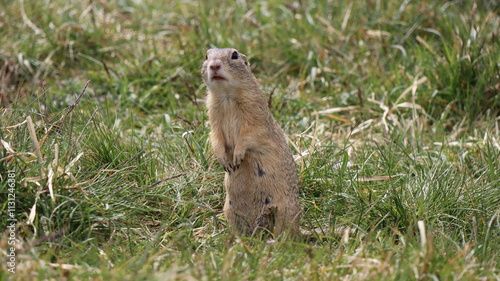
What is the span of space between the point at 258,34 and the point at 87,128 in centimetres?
303

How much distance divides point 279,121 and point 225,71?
5.67ft

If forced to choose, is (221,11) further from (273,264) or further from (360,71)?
(273,264)

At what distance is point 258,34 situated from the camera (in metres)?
7.44

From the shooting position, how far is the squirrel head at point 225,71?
4.36 metres

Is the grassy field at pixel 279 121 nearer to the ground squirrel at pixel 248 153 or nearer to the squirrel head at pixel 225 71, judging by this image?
the ground squirrel at pixel 248 153

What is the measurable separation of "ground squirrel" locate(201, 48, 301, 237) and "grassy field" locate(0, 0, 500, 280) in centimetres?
21

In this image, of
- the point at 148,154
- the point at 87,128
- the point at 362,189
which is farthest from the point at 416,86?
the point at 87,128

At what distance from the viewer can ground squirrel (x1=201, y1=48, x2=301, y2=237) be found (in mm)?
4359

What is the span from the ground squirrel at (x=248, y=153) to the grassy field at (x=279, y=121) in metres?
0.21

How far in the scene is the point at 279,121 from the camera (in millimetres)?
6059

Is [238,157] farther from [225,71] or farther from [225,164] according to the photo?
[225,71]

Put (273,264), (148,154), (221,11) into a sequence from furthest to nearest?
(221,11)
(148,154)
(273,264)

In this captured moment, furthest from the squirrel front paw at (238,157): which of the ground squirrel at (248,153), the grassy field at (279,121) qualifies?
the grassy field at (279,121)

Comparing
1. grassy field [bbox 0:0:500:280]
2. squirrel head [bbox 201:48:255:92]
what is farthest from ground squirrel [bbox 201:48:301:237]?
grassy field [bbox 0:0:500:280]
